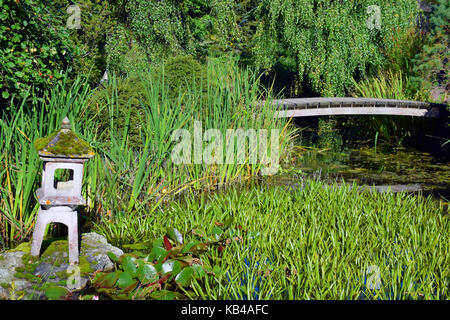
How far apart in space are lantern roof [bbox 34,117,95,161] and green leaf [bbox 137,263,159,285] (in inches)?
32.5

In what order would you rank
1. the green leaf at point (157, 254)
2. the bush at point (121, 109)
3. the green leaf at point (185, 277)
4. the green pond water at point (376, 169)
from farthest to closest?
1. the green pond water at point (376, 169)
2. the bush at point (121, 109)
3. the green leaf at point (157, 254)
4. the green leaf at point (185, 277)

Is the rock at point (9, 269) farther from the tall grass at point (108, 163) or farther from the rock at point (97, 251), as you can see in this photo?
the tall grass at point (108, 163)

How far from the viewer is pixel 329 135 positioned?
10.6 metres

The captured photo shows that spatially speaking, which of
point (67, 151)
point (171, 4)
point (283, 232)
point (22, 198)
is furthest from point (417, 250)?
point (171, 4)

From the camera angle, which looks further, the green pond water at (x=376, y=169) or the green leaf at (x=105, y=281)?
the green pond water at (x=376, y=169)

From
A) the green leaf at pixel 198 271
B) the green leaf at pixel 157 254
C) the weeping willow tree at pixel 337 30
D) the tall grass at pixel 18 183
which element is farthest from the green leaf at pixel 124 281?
the weeping willow tree at pixel 337 30

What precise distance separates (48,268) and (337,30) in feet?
26.0

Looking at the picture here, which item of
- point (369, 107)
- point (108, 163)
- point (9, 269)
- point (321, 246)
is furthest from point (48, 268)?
point (369, 107)

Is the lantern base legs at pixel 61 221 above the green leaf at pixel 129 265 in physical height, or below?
above

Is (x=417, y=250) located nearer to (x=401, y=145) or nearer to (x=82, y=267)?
(x=82, y=267)

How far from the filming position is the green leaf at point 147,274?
3.06m

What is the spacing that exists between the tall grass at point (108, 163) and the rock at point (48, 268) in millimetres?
585

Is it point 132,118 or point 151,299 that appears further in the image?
point 132,118

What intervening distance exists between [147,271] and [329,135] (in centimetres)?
820
